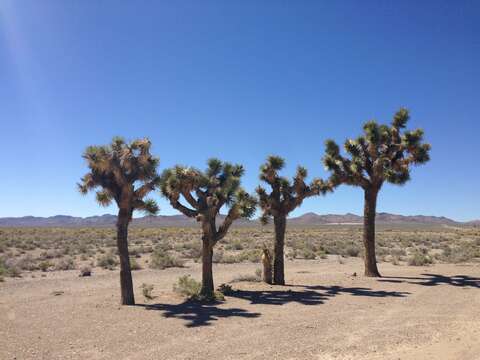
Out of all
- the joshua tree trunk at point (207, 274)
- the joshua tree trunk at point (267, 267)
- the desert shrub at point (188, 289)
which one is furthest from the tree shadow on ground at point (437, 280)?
the desert shrub at point (188, 289)

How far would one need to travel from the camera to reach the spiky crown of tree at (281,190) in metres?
19.8

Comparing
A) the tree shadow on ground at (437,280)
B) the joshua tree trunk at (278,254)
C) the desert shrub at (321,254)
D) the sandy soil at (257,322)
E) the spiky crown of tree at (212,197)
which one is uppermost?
the spiky crown of tree at (212,197)

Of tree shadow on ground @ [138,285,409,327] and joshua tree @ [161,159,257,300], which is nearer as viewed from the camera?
tree shadow on ground @ [138,285,409,327]

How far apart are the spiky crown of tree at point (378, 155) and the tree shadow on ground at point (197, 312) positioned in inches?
384

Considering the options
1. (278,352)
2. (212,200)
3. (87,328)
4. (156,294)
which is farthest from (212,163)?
(278,352)

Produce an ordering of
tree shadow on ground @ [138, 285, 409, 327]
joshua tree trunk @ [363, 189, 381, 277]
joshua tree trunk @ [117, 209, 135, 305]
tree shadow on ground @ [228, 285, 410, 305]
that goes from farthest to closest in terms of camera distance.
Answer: joshua tree trunk @ [363, 189, 381, 277] → tree shadow on ground @ [228, 285, 410, 305] → joshua tree trunk @ [117, 209, 135, 305] → tree shadow on ground @ [138, 285, 409, 327]

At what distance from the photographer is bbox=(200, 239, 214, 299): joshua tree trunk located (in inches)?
630

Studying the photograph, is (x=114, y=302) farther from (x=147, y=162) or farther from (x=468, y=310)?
(x=468, y=310)

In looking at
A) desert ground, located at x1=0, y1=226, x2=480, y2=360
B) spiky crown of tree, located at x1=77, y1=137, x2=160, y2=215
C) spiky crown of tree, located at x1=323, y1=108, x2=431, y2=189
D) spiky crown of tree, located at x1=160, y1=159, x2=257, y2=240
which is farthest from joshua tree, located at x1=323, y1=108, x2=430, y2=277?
spiky crown of tree, located at x1=77, y1=137, x2=160, y2=215

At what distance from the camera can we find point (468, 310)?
13.3 metres

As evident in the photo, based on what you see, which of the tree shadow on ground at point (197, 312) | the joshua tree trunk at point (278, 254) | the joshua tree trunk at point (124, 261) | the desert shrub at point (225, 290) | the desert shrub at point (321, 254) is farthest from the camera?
the desert shrub at point (321, 254)

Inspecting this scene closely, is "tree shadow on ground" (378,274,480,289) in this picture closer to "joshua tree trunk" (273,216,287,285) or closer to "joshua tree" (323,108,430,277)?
"joshua tree" (323,108,430,277)

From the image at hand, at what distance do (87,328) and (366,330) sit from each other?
693 centimetres

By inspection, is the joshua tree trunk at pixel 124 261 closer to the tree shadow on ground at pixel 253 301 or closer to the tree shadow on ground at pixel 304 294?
the tree shadow on ground at pixel 253 301
